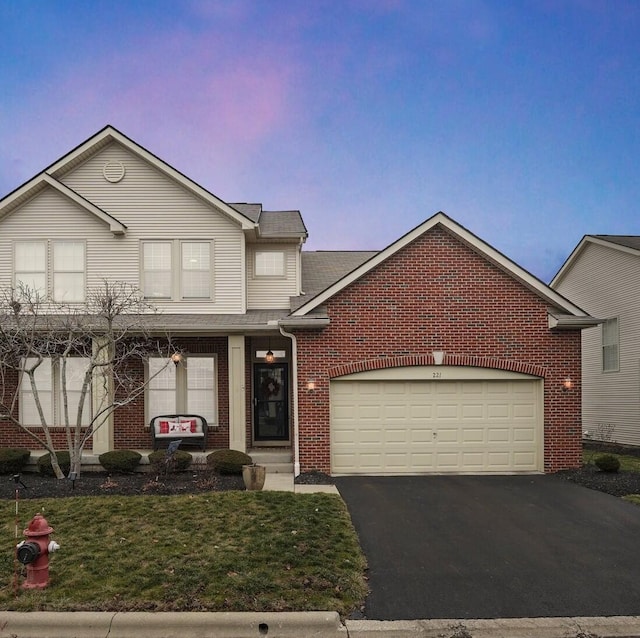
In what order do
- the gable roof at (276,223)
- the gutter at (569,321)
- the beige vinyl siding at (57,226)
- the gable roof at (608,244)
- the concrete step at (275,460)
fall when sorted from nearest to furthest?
the gutter at (569,321) → the concrete step at (275,460) → the beige vinyl siding at (57,226) → the gable roof at (276,223) → the gable roof at (608,244)

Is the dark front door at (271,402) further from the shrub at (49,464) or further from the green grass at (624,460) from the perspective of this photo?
the green grass at (624,460)

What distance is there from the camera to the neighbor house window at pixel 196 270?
45.9 feet

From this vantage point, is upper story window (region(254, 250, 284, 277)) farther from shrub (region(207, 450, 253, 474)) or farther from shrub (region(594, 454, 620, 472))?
shrub (region(594, 454, 620, 472))

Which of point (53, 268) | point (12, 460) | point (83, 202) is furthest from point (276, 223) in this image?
point (12, 460)

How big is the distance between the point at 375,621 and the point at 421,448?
7.24 metres

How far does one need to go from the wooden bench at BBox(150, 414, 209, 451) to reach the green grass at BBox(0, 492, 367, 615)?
3.65 m

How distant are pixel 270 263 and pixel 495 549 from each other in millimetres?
9973

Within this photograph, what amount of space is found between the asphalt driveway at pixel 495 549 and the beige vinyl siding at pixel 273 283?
576cm

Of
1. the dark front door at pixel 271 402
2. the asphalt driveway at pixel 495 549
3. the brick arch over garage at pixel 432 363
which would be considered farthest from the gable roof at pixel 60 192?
the asphalt driveway at pixel 495 549

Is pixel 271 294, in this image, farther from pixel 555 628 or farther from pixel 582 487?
pixel 555 628

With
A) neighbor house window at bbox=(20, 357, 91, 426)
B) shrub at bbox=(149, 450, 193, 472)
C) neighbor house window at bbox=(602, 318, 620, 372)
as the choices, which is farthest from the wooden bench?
neighbor house window at bbox=(602, 318, 620, 372)

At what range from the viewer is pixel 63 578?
5.70 metres

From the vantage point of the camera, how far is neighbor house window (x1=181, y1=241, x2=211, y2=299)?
13992 mm

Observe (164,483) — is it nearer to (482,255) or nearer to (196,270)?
(196,270)
